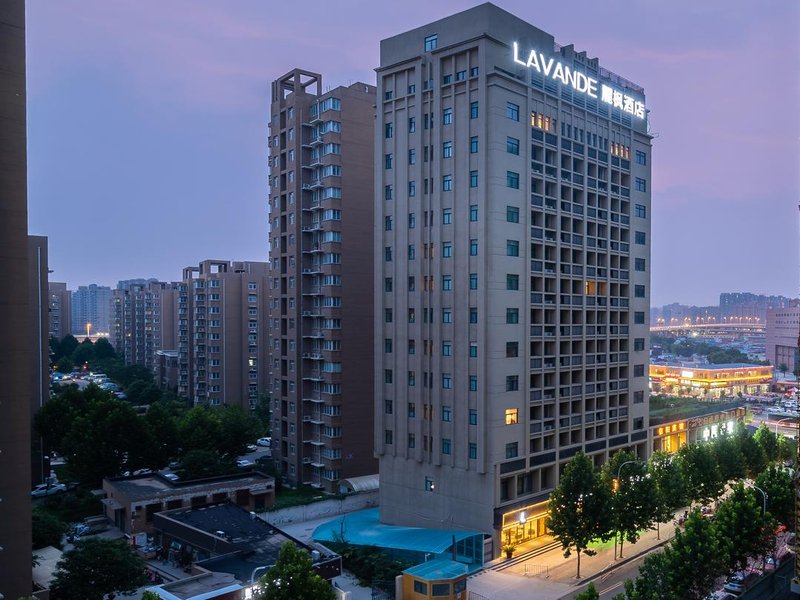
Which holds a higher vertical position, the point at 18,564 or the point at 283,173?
the point at 283,173

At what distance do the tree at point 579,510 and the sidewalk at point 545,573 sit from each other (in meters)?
1.52

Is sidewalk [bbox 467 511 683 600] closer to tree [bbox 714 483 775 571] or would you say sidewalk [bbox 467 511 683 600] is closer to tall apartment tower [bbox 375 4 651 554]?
tall apartment tower [bbox 375 4 651 554]

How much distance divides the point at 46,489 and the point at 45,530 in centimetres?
2358

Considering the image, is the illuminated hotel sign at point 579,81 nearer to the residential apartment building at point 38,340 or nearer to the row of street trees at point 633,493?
the row of street trees at point 633,493

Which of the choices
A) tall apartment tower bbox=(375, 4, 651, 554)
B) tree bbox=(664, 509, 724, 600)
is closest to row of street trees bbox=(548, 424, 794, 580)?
→ tree bbox=(664, 509, 724, 600)

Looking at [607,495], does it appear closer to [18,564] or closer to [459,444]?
[459,444]

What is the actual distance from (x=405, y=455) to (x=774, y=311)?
174 m

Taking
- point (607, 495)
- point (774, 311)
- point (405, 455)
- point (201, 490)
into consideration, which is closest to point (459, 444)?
point (405, 455)

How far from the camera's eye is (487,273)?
159ft

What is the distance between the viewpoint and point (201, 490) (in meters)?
57.6

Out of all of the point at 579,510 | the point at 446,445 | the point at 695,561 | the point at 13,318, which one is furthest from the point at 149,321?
the point at 695,561

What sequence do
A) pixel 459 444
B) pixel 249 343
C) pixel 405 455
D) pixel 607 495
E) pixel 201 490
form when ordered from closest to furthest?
1. pixel 607 495
2. pixel 459 444
3. pixel 405 455
4. pixel 201 490
5. pixel 249 343

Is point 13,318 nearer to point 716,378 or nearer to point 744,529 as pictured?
point 744,529

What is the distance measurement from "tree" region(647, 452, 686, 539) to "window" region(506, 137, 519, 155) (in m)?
25.5
